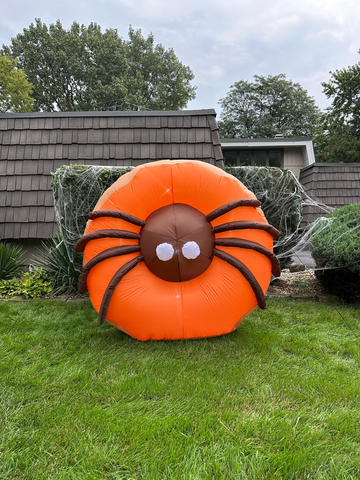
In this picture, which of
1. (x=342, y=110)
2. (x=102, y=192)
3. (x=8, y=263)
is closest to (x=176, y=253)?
(x=102, y=192)

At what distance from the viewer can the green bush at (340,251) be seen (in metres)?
3.29

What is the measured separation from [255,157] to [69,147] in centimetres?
917

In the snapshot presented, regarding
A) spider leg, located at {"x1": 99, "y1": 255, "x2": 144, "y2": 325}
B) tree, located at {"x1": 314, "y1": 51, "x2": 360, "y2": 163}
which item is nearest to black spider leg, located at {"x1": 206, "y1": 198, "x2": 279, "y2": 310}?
→ spider leg, located at {"x1": 99, "y1": 255, "x2": 144, "y2": 325}

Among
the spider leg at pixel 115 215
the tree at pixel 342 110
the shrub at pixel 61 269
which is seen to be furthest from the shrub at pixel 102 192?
the tree at pixel 342 110

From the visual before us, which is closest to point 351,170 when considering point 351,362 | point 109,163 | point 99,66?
point 109,163

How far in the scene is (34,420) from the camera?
143cm

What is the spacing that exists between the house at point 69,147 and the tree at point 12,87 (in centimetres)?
1583

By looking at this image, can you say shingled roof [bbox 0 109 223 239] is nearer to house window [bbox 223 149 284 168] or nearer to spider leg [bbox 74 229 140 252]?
spider leg [bbox 74 229 140 252]

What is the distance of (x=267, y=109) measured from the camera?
29.8m

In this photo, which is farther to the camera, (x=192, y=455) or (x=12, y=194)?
(x=12, y=194)

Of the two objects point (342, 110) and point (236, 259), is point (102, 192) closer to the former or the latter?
point (236, 259)

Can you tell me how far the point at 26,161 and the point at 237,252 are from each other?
4.25 m

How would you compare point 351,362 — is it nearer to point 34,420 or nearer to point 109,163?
point 34,420

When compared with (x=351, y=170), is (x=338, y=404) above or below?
below
